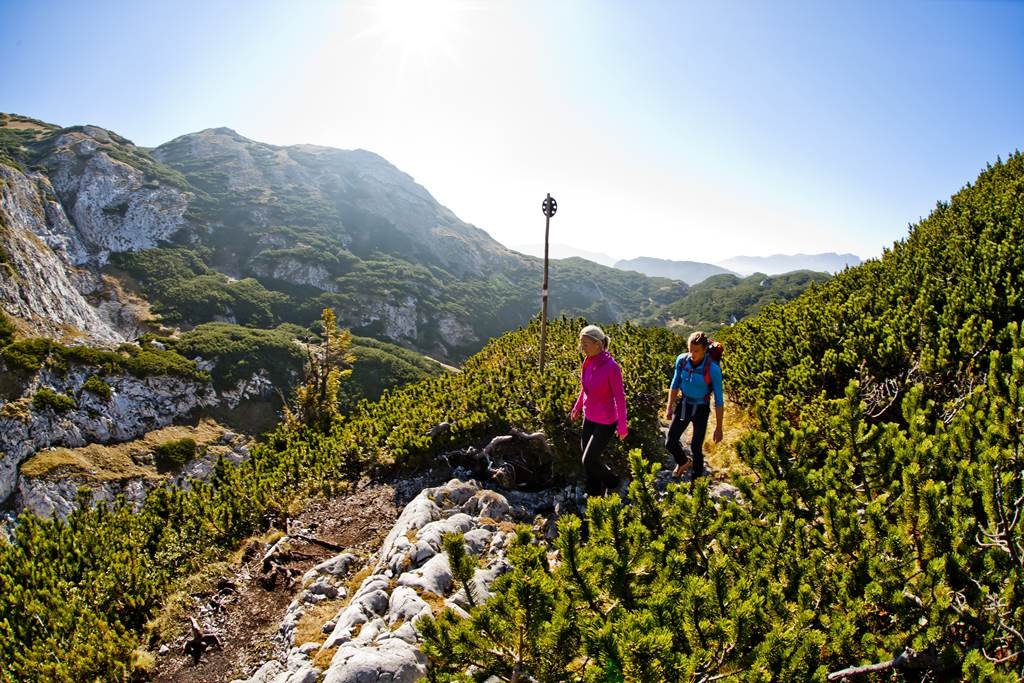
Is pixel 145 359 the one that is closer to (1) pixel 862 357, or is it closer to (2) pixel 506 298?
(1) pixel 862 357

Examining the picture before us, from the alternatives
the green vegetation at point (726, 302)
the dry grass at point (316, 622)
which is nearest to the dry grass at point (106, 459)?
the dry grass at point (316, 622)

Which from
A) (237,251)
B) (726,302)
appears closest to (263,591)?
(237,251)

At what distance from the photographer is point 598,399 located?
5.20 m

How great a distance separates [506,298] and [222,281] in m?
68.3

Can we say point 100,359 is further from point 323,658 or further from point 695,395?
point 695,395

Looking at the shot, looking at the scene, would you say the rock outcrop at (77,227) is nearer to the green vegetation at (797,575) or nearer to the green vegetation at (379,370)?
the green vegetation at (379,370)

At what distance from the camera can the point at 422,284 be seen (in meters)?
111

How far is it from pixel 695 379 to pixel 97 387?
54980 mm

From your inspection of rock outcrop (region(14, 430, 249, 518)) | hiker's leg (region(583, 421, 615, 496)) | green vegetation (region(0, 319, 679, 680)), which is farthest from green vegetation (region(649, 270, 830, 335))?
hiker's leg (region(583, 421, 615, 496))

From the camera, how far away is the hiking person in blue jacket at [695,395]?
558cm

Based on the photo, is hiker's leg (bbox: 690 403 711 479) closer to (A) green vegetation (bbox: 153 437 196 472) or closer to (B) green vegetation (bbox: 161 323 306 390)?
(A) green vegetation (bbox: 153 437 196 472)

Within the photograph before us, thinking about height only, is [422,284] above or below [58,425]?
above

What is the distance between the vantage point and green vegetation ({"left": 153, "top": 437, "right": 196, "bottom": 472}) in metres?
40.6

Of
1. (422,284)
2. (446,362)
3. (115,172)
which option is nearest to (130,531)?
(446,362)
